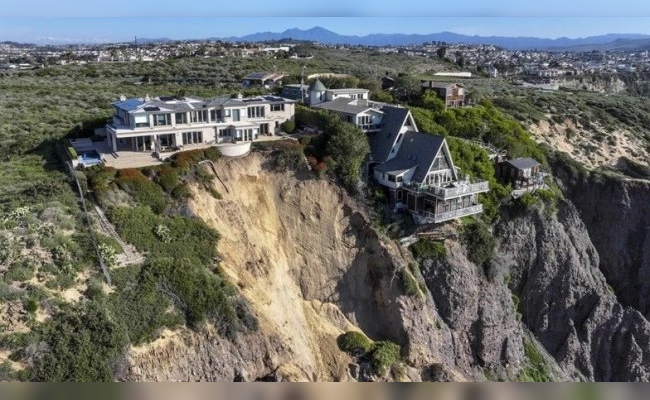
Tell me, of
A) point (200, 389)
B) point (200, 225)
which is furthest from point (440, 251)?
point (200, 389)

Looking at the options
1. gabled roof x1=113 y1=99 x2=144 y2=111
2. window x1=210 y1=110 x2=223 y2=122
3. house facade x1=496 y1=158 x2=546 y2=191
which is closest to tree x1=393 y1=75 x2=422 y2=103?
house facade x1=496 y1=158 x2=546 y2=191

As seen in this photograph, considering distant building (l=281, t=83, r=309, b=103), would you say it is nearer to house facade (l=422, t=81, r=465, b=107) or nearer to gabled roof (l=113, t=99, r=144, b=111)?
house facade (l=422, t=81, r=465, b=107)

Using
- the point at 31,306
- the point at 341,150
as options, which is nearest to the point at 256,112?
the point at 341,150

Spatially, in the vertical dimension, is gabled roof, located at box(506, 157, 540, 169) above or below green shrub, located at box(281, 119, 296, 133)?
below

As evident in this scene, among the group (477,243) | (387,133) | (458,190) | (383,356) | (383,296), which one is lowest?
(383,356)

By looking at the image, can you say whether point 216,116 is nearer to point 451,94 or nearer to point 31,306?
point 31,306

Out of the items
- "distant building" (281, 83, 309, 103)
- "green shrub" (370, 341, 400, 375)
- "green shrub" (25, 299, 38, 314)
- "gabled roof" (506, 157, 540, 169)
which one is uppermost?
"distant building" (281, 83, 309, 103)

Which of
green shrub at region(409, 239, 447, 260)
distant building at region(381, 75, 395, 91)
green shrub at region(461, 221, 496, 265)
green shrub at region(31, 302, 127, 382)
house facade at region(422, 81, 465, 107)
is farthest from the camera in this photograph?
distant building at region(381, 75, 395, 91)

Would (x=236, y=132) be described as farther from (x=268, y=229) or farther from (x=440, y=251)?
(x=440, y=251)
